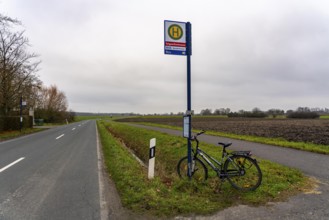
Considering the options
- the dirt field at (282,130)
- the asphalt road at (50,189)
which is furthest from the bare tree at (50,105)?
the asphalt road at (50,189)

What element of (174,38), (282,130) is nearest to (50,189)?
(174,38)

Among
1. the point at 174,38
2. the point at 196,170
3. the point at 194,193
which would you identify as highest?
the point at 174,38

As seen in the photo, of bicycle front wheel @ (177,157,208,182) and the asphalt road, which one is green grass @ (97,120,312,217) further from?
the asphalt road

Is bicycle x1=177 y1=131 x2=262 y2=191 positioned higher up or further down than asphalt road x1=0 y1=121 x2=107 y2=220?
higher up

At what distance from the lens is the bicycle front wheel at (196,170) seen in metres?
5.94

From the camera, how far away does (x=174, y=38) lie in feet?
18.1

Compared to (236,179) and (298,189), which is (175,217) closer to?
(236,179)

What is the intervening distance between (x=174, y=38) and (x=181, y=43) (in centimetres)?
20

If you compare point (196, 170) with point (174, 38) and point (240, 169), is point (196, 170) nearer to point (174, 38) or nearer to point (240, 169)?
point (240, 169)

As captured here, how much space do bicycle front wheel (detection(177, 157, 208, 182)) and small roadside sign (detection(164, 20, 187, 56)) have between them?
272cm

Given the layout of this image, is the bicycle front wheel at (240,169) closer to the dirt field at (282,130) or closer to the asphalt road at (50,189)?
the asphalt road at (50,189)

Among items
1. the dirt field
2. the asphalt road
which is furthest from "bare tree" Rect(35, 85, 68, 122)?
the asphalt road

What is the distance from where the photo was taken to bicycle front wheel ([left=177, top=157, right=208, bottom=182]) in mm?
5938

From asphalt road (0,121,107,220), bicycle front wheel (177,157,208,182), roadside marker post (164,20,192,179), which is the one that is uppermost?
roadside marker post (164,20,192,179)
